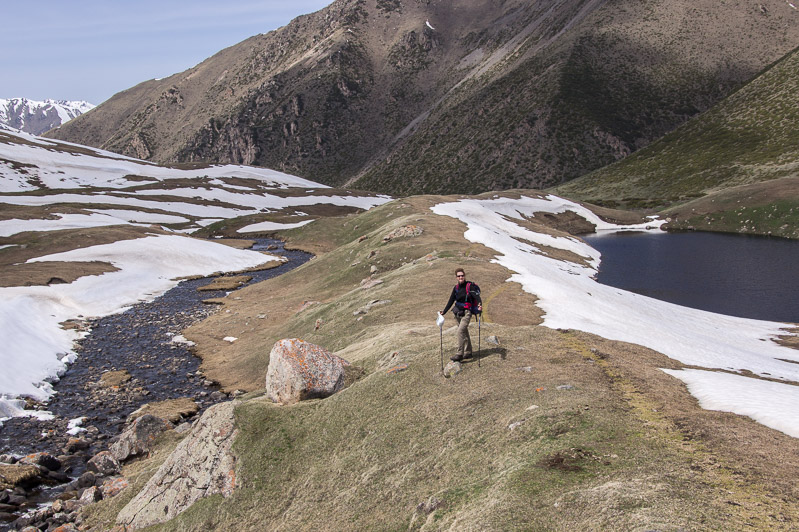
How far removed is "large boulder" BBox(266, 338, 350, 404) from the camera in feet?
67.2

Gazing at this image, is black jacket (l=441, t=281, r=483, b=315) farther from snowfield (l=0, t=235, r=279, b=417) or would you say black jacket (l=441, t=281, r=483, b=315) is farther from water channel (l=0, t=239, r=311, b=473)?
snowfield (l=0, t=235, r=279, b=417)

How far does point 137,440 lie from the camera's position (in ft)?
81.6

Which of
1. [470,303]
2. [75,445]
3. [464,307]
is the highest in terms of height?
[470,303]

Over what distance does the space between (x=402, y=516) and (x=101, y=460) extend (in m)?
20.6

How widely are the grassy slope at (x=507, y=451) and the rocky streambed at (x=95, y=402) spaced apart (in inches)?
220

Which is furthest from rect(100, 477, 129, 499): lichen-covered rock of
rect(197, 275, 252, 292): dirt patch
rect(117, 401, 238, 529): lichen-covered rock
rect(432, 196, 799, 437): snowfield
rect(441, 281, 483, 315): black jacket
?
rect(197, 275, 252, 292): dirt patch

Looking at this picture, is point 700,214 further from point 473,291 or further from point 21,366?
point 21,366

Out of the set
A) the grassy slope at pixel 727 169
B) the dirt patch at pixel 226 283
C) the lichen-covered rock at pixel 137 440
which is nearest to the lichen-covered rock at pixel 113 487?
the lichen-covered rock at pixel 137 440

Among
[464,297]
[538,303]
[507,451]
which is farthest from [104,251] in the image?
[507,451]

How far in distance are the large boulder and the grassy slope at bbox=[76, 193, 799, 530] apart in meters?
0.85

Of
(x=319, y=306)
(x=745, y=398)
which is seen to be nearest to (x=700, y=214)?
(x=319, y=306)

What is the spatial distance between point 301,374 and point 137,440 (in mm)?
11600

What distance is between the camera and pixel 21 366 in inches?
1481

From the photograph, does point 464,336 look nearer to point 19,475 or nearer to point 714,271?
point 19,475
